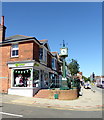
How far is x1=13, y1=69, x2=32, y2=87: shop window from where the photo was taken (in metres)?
16.0

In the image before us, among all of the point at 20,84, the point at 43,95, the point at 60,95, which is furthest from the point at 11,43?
the point at 60,95

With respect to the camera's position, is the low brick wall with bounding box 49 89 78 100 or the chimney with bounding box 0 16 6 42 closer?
the low brick wall with bounding box 49 89 78 100

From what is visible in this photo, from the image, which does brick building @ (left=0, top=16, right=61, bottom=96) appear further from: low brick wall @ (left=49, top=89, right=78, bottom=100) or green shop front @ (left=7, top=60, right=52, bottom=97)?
low brick wall @ (left=49, top=89, right=78, bottom=100)

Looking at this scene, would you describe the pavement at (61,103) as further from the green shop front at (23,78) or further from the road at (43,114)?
the green shop front at (23,78)

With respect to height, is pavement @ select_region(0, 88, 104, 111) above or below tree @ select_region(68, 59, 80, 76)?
below

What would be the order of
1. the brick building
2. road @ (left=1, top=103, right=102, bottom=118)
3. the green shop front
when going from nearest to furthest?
road @ (left=1, top=103, right=102, bottom=118) < the green shop front < the brick building

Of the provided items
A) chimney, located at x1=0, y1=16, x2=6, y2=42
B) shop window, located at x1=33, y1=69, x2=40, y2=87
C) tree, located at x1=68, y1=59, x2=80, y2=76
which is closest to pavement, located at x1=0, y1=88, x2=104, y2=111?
shop window, located at x1=33, y1=69, x2=40, y2=87

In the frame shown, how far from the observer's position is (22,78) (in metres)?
16.4

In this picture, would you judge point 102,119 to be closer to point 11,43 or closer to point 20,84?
point 20,84

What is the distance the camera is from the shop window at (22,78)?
1603cm

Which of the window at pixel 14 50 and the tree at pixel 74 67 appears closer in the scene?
the window at pixel 14 50

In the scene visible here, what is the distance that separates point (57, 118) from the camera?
23.7ft

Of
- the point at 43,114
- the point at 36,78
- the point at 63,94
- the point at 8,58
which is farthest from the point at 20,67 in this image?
the point at 43,114

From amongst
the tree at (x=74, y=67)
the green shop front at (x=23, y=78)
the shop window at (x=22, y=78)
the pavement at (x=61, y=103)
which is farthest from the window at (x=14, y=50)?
the tree at (x=74, y=67)
